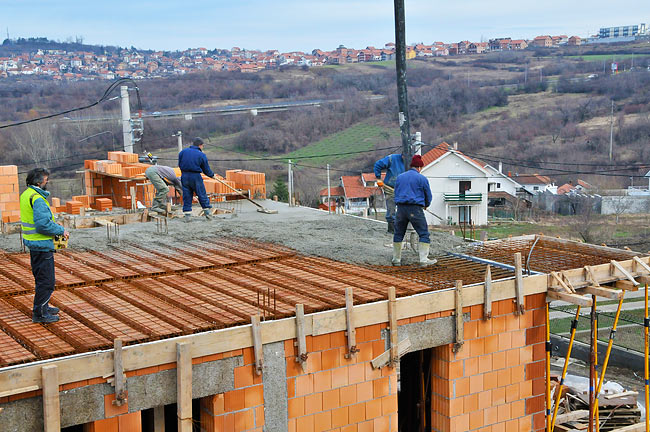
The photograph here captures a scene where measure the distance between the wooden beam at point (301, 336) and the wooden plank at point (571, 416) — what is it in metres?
5.23

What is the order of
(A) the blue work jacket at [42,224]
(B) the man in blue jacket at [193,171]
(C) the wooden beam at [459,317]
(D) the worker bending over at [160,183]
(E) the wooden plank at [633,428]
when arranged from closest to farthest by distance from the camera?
(A) the blue work jacket at [42,224]
(C) the wooden beam at [459,317]
(E) the wooden plank at [633,428]
(B) the man in blue jacket at [193,171]
(D) the worker bending over at [160,183]

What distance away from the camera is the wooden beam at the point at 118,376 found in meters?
6.58

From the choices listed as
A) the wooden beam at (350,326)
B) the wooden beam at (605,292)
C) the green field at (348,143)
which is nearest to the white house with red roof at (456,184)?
the green field at (348,143)

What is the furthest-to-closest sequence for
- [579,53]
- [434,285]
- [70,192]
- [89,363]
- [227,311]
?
1. [579,53]
2. [70,192]
3. [434,285]
4. [227,311]
5. [89,363]

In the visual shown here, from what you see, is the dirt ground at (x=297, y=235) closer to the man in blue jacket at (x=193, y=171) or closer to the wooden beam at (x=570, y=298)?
the man in blue jacket at (x=193, y=171)

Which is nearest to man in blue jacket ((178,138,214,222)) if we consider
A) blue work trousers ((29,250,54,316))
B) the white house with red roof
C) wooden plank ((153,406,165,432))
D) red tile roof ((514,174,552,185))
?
blue work trousers ((29,250,54,316))

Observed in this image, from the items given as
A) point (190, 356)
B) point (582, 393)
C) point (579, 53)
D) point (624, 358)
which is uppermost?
point (579, 53)

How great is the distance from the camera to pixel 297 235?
13.0 metres

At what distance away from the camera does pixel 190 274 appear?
33.3 ft

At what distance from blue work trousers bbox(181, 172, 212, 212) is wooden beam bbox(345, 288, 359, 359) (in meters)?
7.02

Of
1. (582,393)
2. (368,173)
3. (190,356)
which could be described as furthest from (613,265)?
(368,173)

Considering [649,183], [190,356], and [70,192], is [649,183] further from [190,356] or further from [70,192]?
[190,356]

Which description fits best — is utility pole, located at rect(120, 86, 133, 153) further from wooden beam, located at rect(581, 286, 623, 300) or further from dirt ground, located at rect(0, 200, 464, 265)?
wooden beam, located at rect(581, 286, 623, 300)

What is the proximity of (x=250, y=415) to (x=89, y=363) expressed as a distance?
1786 millimetres
